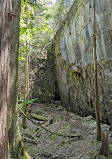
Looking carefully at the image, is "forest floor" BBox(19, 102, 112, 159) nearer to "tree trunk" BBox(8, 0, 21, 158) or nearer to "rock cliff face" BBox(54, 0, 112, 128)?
"rock cliff face" BBox(54, 0, 112, 128)

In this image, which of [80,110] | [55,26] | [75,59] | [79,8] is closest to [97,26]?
[79,8]

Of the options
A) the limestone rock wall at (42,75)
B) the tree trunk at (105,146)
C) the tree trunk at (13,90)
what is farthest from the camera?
the limestone rock wall at (42,75)

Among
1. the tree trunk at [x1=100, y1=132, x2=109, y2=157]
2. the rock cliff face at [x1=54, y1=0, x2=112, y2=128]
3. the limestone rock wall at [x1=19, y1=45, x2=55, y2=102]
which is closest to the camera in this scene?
the tree trunk at [x1=100, y1=132, x2=109, y2=157]

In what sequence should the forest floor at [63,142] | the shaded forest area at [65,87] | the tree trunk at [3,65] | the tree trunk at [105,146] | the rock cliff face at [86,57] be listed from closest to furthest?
the tree trunk at [3,65] < the shaded forest area at [65,87] < the tree trunk at [105,146] < the forest floor at [63,142] < the rock cliff face at [86,57]

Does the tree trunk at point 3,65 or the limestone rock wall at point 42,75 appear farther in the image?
the limestone rock wall at point 42,75

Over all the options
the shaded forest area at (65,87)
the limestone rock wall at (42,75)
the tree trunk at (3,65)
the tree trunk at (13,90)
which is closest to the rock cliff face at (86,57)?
the shaded forest area at (65,87)

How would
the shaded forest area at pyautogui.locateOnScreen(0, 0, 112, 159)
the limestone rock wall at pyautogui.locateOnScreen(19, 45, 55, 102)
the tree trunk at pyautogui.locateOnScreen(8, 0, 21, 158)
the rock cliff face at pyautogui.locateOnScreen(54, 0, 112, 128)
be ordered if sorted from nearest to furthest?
the shaded forest area at pyautogui.locateOnScreen(0, 0, 112, 159)
the tree trunk at pyautogui.locateOnScreen(8, 0, 21, 158)
the rock cliff face at pyautogui.locateOnScreen(54, 0, 112, 128)
the limestone rock wall at pyautogui.locateOnScreen(19, 45, 55, 102)

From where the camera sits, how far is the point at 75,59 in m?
9.69

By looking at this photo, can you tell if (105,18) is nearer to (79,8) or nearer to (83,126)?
(79,8)

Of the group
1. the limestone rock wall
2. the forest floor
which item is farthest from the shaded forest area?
the limestone rock wall

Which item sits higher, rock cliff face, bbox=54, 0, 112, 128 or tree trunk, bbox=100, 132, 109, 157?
rock cliff face, bbox=54, 0, 112, 128

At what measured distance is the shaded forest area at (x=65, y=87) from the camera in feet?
7.01

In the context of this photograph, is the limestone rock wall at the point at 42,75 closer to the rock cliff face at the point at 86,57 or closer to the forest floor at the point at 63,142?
the rock cliff face at the point at 86,57

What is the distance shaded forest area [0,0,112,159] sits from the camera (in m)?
2.14
